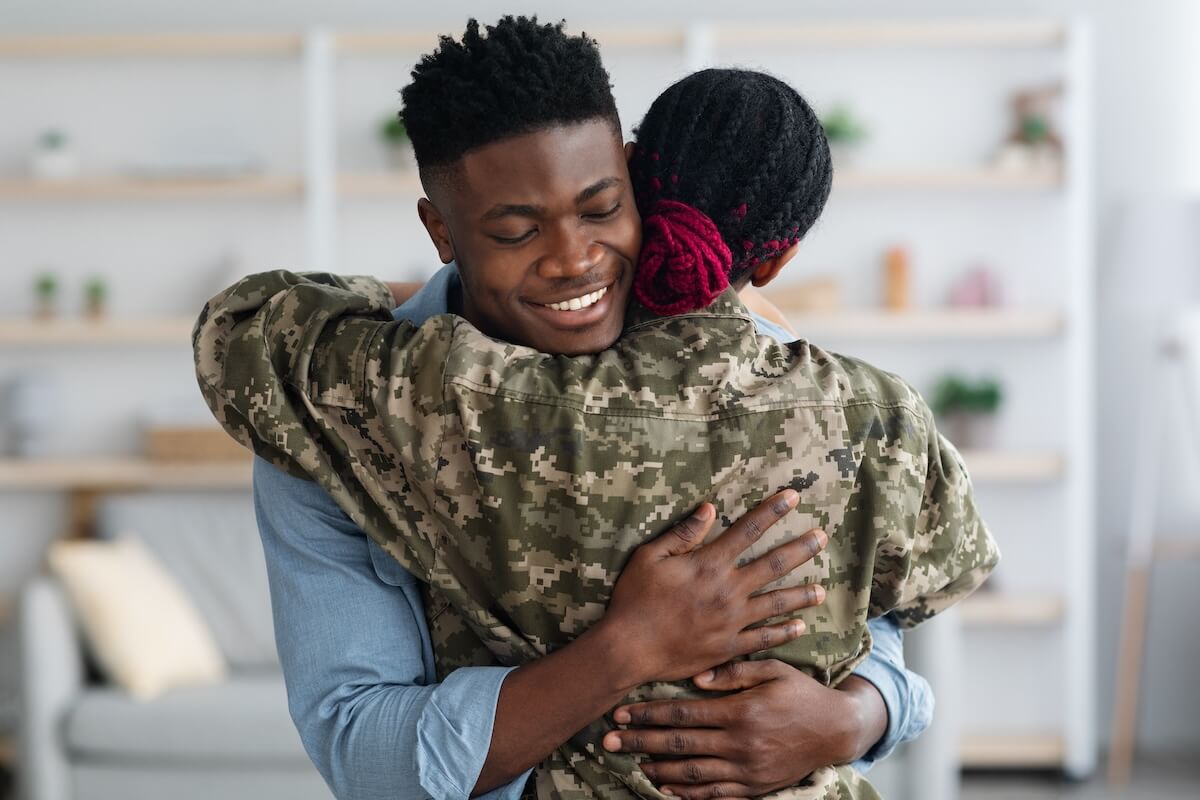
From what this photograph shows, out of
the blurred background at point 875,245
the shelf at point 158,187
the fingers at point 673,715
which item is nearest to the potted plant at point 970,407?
the blurred background at point 875,245

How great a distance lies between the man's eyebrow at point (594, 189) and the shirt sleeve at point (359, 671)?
1.03ft

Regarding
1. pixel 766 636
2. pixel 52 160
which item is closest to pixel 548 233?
pixel 766 636

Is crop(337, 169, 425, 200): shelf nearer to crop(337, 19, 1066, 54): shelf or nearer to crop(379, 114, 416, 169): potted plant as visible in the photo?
crop(379, 114, 416, 169): potted plant

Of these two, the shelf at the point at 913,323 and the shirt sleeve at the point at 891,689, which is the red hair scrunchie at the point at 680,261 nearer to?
the shirt sleeve at the point at 891,689

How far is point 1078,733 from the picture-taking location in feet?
13.8

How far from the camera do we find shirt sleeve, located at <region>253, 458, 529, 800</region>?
98cm

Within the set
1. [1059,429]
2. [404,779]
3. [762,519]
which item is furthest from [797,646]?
[1059,429]

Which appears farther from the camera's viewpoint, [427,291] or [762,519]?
[427,291]

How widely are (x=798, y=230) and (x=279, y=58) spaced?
3.73m

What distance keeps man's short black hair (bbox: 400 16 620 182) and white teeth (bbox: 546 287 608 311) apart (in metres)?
0.14

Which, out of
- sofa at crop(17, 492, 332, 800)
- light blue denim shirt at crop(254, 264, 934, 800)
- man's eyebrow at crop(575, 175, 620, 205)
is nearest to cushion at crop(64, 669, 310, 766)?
sofa at crop(17, 492, 332, 800)

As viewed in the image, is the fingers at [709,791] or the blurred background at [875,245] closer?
the fingers at [709,791]

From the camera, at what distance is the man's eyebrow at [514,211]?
992 mm

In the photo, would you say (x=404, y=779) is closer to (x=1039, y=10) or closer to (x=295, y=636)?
(x=295, y=636)
